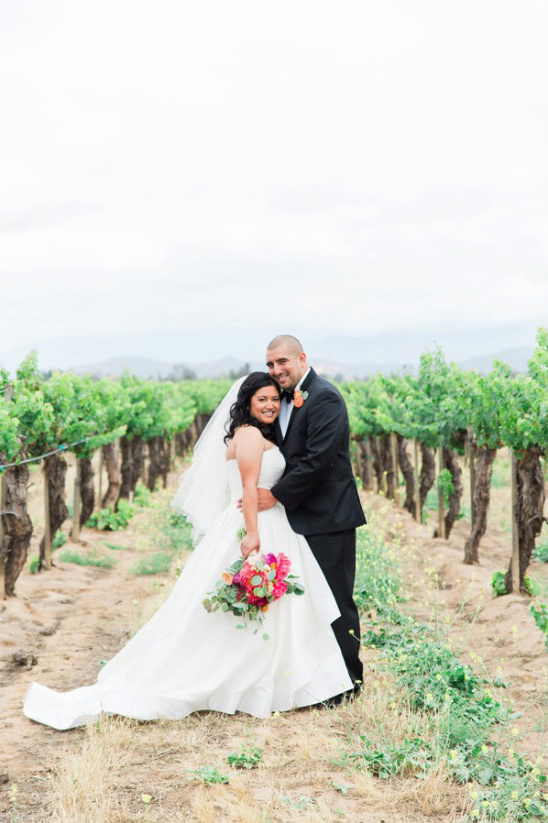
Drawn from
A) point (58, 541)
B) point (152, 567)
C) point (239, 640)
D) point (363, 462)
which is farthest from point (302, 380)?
point (363, 462)

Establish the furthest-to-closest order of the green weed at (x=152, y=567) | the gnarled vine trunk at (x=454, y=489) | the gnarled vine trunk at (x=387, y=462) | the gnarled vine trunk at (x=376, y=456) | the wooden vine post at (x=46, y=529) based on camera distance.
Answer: the gnarled vine trunk at (x=376, y=456)
the gnarled vine trunk at (x=387, y=462)
the gnarled vine trunk at (x=454, y=489)
the green weed at (x=152, y=567)
the wooden vine post at (x=46, y=529)

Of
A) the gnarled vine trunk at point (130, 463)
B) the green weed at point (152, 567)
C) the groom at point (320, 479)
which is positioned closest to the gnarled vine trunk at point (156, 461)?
the gnarled vine trunk at point (130, 463)

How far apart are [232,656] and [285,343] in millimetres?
1987

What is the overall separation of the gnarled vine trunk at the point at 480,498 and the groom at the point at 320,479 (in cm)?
503

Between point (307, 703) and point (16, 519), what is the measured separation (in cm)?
496

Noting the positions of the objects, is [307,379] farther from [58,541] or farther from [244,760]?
[58,541]

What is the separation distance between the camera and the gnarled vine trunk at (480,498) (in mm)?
9742

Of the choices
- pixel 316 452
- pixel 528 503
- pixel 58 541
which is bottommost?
pixel 58 541

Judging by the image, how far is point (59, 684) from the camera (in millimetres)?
6168

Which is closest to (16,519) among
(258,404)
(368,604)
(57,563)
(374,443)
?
(57,563)

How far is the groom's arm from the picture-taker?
486 cm

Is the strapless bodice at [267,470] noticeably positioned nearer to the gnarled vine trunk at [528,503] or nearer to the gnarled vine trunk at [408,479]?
the gnarled vine trunk at [528,503]

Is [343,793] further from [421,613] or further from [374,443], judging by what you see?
[374,443]

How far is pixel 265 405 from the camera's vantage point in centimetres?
486
